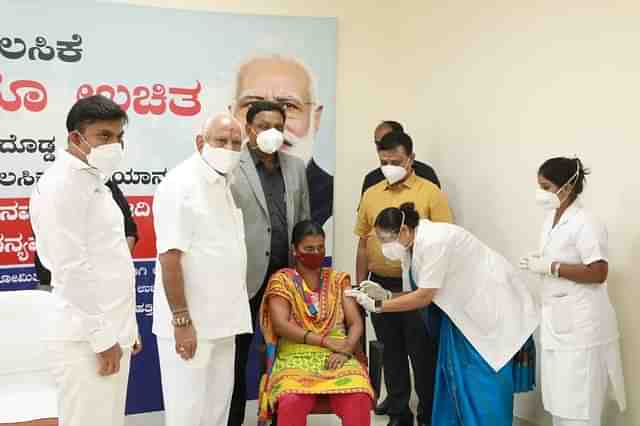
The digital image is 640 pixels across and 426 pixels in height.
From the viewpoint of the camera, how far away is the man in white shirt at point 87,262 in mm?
2270

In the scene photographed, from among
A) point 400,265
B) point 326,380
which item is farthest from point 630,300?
point 326,380

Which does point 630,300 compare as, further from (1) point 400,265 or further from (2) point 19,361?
(2) point 19,361

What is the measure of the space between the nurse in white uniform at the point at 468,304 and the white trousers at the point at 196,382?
32.9 inches

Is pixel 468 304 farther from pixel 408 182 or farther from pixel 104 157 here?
pixel 104 157

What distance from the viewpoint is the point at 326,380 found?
3.29 m

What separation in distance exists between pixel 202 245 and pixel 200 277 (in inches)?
5.2

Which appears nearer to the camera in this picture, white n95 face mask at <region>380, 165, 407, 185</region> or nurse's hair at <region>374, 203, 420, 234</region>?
nurse's hair at <region>374, 203, 420, 234</region>

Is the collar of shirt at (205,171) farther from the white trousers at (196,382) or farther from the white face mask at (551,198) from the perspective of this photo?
the white face mask at (551,198)

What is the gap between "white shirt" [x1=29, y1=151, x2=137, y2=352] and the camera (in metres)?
2.26

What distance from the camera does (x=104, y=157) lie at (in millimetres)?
2383

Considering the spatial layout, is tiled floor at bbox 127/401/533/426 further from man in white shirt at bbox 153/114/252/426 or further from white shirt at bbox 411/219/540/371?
man in white shirt at bbox 153/114/252/426

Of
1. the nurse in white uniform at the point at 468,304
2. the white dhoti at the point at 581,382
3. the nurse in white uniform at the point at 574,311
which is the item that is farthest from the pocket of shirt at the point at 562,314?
the nurse in white uniform at the point at 468,304

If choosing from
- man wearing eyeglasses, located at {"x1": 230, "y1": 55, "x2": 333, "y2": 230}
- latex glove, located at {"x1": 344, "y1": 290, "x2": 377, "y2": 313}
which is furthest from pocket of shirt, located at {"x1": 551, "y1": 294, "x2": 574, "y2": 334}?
man wearing eyeglasses, located at {"x1": 230, "y1": 55, "x2": 333, "y2": 230}

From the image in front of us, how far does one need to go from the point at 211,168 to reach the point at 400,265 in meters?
1.44
